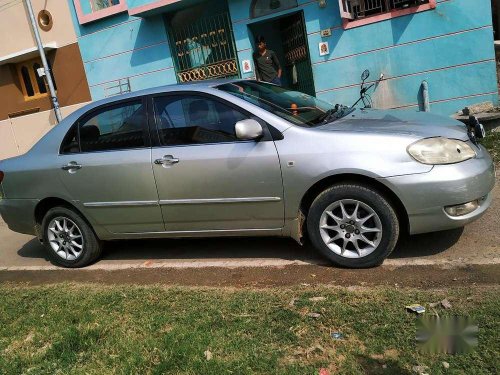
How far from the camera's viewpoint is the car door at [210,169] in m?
3.99

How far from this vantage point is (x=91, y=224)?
Answer: 4887 mm

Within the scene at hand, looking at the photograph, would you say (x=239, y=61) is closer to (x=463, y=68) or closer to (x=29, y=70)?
(x=463, y=68)

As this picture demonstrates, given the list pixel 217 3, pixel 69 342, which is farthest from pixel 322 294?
pixel 217 3

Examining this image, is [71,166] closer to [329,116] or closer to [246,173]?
[246,173]

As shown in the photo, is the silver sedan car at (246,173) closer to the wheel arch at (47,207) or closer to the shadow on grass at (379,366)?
the wheel arch at (47,207)

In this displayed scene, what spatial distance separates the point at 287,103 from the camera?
174 inches

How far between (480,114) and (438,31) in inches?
61.8

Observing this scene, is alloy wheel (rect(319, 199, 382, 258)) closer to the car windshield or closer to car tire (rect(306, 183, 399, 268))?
car tire (rect(306, 183, 399, 268))

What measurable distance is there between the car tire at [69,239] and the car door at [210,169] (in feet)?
3.32

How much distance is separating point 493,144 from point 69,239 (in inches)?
219

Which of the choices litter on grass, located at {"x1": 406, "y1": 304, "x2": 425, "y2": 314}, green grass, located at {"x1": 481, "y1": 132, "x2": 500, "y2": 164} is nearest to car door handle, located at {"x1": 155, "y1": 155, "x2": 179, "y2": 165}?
litter on grass, located at {"x1": 406, "y1": 304, "x2": 425, "y2": 314}

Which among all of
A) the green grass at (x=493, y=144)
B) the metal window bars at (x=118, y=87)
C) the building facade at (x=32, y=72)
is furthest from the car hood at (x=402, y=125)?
the building facade at (x=32, y=72)

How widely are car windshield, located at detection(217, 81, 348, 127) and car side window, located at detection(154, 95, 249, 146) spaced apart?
0.20 metres

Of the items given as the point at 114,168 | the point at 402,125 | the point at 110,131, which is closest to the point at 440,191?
the point at 402,125
